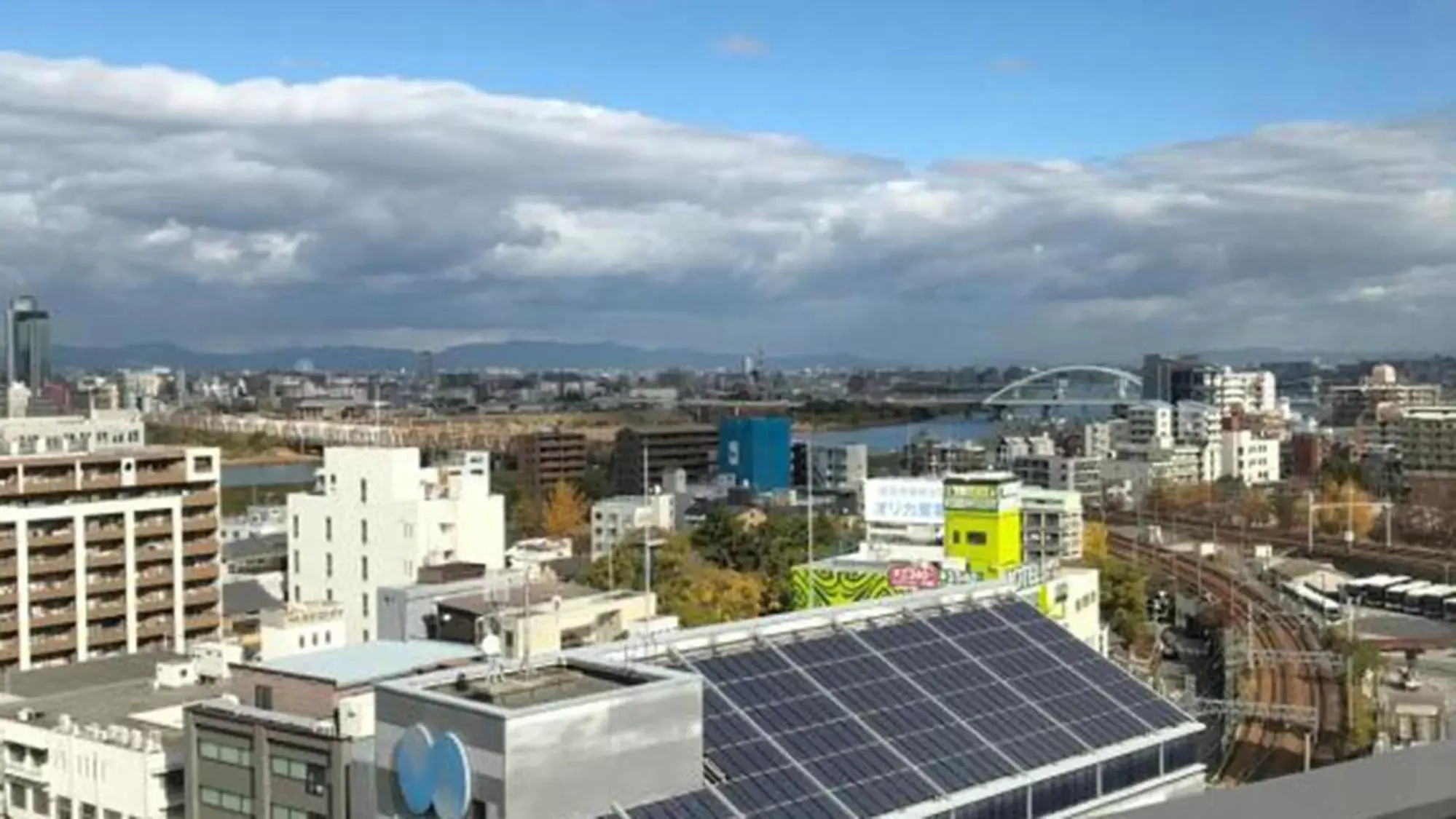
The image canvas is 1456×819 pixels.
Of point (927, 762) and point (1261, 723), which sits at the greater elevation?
point (927, 762)

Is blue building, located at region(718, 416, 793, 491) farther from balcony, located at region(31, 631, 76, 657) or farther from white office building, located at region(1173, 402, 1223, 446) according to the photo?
balcony, located at region(31, 631, 76, 657)

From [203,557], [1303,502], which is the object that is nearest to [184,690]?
[203,557]

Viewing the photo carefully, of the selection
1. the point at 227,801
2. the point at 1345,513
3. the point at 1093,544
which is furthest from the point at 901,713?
the point at 1345,513

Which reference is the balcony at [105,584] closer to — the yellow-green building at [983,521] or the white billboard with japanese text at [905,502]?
the white billboard with japanese text at [905,502]

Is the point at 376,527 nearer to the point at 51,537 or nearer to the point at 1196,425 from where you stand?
the point at 51,537

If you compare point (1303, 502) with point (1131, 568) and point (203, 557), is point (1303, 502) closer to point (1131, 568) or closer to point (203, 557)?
point (1131, 568)
